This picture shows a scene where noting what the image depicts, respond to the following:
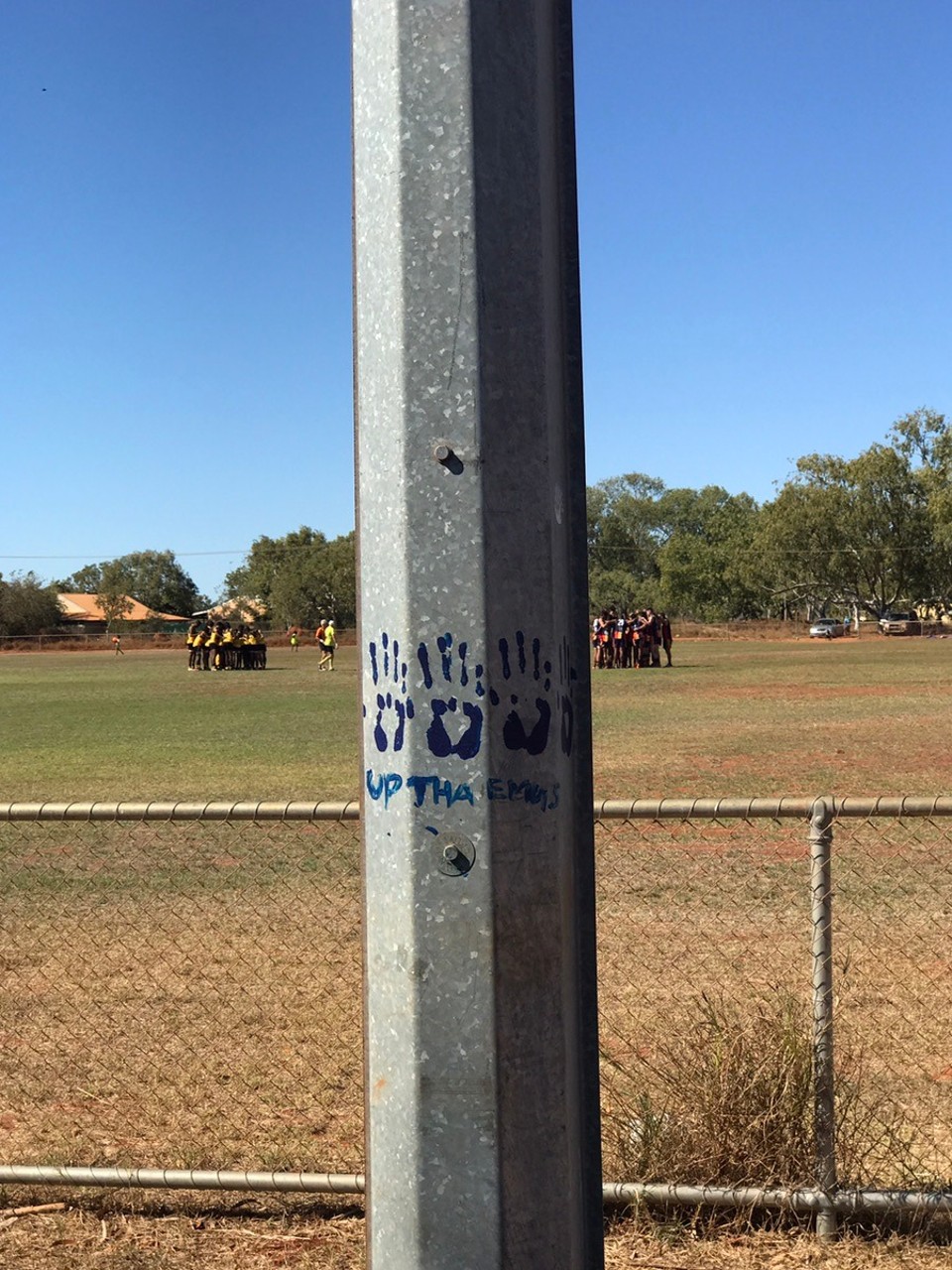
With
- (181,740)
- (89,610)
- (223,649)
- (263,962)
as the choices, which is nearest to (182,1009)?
(263,962)

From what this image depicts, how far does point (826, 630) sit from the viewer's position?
89500 mm

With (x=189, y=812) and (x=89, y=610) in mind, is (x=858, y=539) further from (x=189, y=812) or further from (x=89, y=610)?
(x=189, y=812)

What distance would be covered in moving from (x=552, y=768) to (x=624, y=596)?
429ft

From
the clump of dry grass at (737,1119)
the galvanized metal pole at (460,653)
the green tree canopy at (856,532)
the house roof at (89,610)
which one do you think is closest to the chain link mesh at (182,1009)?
the clump of dry grass at (737,1119)

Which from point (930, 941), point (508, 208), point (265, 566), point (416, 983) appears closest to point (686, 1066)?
point (416, 983)

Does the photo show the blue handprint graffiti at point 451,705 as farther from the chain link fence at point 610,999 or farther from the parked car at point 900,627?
the parked car at point 900,627

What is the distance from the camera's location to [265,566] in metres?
135

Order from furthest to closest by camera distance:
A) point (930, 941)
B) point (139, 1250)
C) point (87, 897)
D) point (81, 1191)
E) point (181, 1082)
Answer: point (87, 897)
point (930, 941)
point (181, 1082)
point (81, 1191)
point (139, 1250)

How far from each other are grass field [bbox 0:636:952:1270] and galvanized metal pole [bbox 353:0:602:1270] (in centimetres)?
248

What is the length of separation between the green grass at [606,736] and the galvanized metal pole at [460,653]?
4.17m

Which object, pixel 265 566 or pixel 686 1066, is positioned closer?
pixel 686 1066

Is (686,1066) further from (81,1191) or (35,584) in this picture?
(35,584)

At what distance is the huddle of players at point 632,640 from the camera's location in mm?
45625

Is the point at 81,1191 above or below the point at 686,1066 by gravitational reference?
below
